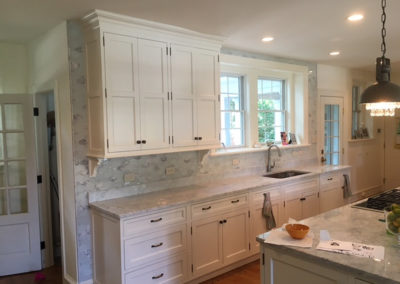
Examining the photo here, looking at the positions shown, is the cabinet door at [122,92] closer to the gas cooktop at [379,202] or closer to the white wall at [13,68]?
the white wall at [13,68]

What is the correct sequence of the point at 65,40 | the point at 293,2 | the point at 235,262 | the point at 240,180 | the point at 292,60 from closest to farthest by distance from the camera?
the point at 293,2
the point at 65,40
the point at 235,262
the point at 240,180
the point at 292,60

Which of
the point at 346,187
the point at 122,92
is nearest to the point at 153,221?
the point at 122,92

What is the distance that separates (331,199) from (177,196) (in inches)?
104

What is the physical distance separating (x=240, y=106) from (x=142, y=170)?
6.00 ft

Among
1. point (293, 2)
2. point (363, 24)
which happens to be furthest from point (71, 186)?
point (363, 24)

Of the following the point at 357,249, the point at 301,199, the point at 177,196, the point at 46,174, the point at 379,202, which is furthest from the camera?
the point at 301,199

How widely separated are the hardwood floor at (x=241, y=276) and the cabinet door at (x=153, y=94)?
4.75 feet

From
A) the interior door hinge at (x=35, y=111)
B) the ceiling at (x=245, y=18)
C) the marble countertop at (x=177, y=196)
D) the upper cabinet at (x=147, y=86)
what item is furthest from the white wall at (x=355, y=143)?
the interior door hinge at (x=35, y=111)

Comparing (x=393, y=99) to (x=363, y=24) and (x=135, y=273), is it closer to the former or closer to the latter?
(x=363, y=24)

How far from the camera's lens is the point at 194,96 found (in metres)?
3.39

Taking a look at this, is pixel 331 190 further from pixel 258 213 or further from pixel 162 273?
pixel 162 273

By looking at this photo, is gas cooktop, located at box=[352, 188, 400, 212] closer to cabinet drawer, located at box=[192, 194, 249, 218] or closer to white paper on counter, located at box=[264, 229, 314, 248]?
white paper on counter, located at box=[264, 229, 314, 248]

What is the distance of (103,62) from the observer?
2781 mm

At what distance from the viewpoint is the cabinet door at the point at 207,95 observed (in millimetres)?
3428
